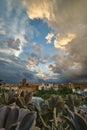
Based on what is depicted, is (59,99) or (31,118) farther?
(59,99)

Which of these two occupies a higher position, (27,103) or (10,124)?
(27,103)

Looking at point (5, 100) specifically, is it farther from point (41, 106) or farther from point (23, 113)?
point (23, 113)

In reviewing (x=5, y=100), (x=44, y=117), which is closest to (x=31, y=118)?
(x=44, y=117)

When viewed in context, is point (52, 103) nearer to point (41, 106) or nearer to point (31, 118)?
point (41, 106)

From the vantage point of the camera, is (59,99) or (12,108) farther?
(59,99)

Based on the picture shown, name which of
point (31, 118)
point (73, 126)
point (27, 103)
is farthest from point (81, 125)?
point (27, 103)

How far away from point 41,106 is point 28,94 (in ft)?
0.98

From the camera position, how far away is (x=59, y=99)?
Answer: 271 centimetres

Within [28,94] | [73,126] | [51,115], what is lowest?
[73,126]

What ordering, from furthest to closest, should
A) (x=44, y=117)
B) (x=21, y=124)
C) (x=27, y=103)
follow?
(x=27, y=103) → (x=44, y=117) → (x=21, y=124)

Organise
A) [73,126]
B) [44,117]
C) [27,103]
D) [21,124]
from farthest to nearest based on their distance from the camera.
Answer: [27,103]
[44,117]
[73,126]
[21,124]

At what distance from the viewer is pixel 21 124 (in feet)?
3.42

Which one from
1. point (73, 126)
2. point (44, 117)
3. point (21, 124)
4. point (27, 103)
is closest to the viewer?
point (21, 124)

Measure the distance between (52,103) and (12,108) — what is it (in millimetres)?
1516
